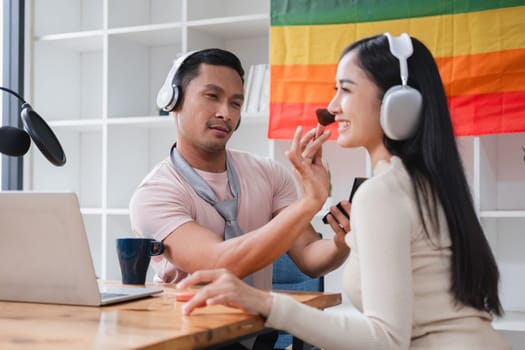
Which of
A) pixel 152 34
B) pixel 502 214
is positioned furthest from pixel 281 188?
pixel 152 34

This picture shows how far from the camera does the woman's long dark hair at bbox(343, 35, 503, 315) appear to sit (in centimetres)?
140

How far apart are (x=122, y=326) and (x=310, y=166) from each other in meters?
0.72

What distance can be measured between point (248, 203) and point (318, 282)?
0.42 meters

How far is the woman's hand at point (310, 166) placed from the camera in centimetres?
179

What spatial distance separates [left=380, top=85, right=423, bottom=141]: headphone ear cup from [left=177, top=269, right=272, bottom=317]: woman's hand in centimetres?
41

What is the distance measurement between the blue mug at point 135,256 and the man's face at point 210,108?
485 millimetres

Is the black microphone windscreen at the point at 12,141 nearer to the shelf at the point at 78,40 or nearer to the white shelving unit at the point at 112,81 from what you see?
the white shelving unit at the point at 112,81

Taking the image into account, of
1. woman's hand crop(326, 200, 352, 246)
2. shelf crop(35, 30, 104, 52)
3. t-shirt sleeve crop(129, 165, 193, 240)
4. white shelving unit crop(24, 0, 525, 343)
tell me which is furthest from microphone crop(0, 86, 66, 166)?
shelf crop(35, 30, 104, 52)

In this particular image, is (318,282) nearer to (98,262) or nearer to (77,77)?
(98,262)

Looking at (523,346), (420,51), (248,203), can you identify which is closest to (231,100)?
(248,203)

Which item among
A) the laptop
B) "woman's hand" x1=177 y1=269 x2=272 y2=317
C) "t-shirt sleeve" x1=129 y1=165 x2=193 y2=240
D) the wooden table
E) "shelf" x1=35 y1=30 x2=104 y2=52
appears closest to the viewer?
the wooden table

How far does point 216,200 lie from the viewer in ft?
6.95

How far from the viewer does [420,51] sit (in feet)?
5.05

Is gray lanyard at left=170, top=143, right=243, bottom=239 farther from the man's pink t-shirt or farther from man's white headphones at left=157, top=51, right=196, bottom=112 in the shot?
man's white headphones at left=157, top=51, right=196, bottom=112
